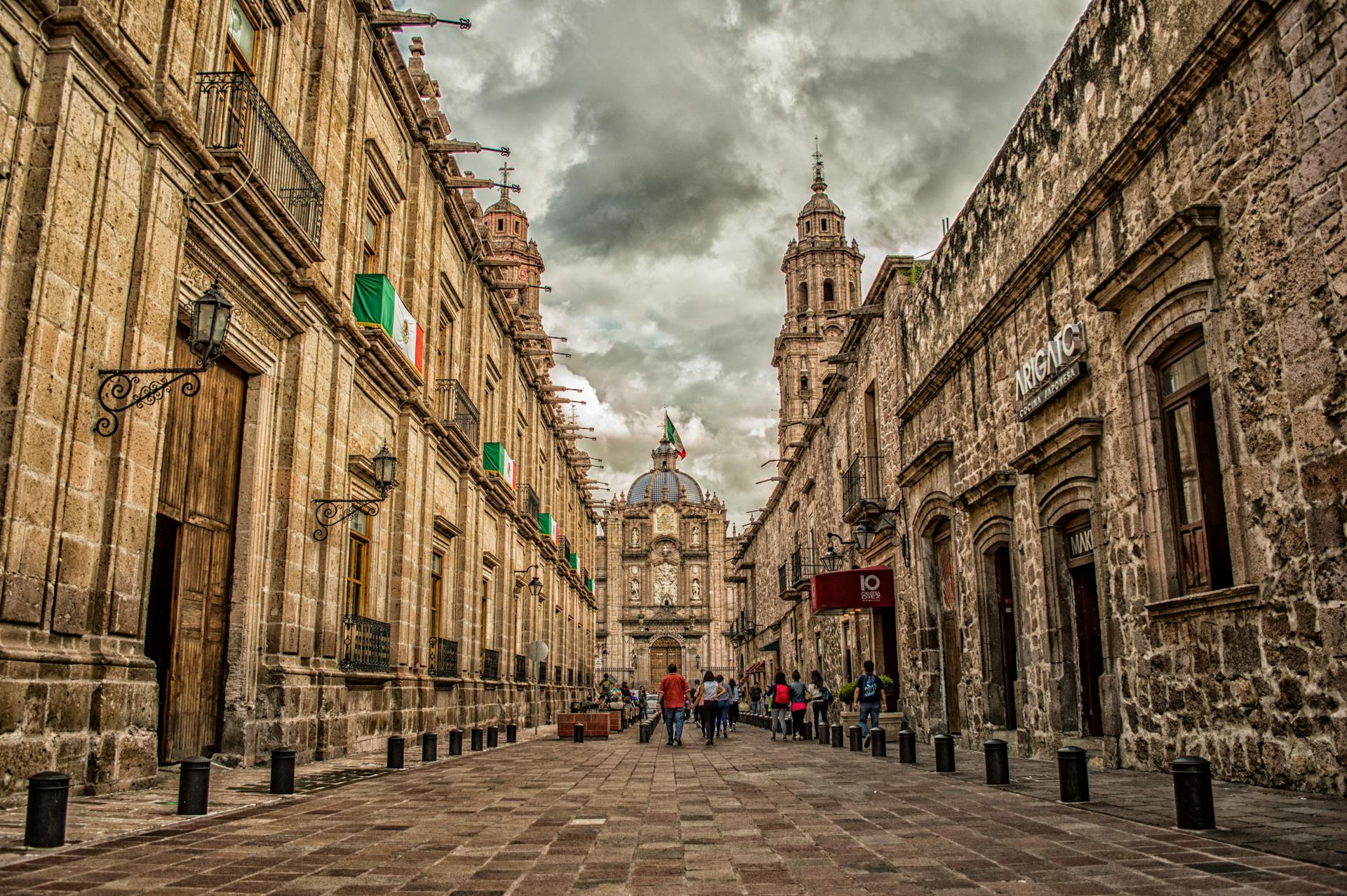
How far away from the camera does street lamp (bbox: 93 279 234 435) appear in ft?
24.6

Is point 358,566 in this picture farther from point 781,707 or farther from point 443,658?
point 781,707

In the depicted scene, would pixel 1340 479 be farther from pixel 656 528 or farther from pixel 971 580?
pixel 656 528

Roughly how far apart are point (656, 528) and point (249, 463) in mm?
66534

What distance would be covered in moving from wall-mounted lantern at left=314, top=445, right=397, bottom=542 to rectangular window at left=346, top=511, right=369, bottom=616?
81 centimetres

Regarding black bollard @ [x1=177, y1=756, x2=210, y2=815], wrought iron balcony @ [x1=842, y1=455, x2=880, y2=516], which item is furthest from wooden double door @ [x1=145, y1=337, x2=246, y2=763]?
wrought iron balcony @ [x1=842, y1=455, x2=880, y2=516]

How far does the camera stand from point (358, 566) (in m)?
14.9

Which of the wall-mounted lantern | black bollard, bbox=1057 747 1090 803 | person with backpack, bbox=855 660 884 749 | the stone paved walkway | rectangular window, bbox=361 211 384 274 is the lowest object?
the stone paved walkway

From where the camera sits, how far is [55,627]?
6949 mm

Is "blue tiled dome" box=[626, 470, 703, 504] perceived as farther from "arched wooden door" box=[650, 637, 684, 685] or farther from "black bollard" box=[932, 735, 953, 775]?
"black bollard" box=[932, 735, 953, 775]

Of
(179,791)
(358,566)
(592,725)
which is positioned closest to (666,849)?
(179,791)

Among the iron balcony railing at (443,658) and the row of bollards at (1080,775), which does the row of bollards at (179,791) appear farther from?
the iron balcony railing at (443,658)

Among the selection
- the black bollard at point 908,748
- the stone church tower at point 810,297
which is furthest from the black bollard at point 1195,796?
the stone church tower at point 810,297

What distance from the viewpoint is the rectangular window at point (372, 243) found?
15.5 meters

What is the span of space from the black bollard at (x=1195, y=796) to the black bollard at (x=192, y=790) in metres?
5.99
